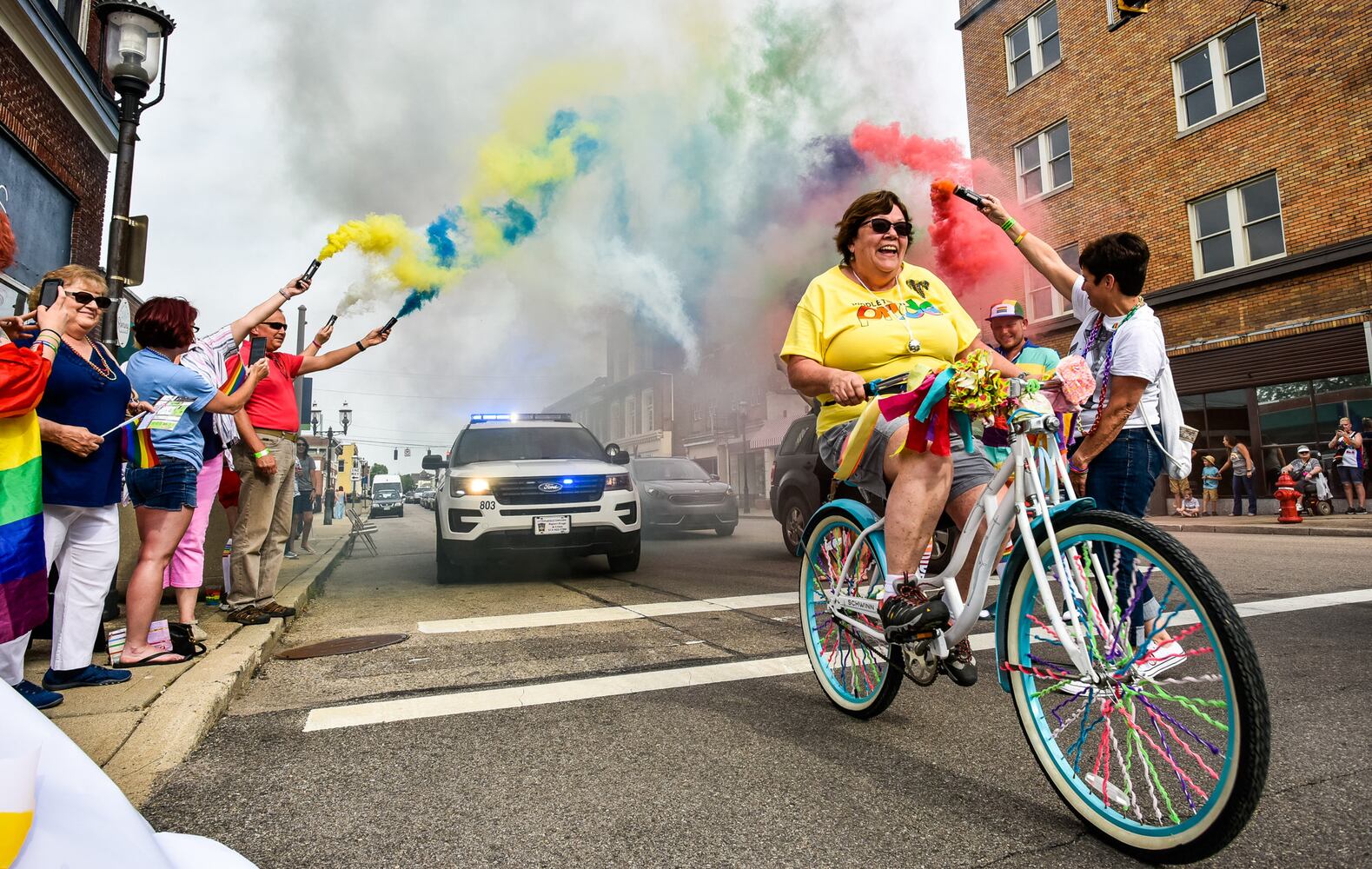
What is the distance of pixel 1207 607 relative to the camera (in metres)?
1.71

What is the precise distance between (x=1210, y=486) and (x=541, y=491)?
14.4 meters

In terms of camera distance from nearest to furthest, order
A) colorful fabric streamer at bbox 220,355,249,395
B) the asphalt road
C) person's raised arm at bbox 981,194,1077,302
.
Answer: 1. the asphalt road
2. person's raised arm at bbox 981,194,1077,302
3. colorful fabric streamer at bbox 220,355,249,395

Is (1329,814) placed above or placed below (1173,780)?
below

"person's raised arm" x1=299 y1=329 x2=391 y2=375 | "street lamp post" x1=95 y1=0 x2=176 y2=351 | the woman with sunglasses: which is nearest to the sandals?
the woman with sunglasses

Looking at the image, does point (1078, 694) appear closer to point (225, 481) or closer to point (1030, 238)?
point (1030, 238)

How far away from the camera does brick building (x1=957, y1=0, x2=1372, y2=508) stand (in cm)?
1431

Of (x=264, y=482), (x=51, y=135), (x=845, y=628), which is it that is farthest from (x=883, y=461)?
(x=51, y=135)

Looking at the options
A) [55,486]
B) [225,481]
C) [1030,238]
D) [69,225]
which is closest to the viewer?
[55,486]

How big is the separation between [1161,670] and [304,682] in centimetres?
359

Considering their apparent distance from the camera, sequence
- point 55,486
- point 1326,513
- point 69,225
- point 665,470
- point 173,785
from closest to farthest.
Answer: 1. point 173,785
2. point 55,486
3. point 69,225
4. point 1326,513
5. point 665,470

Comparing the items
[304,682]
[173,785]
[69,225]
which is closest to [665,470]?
[69,225]

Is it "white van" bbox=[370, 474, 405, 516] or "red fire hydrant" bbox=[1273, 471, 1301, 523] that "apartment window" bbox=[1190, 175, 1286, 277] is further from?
"white van" bbox=[370, 474, 405, 516]

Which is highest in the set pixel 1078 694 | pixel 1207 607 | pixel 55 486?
pixel 55 486

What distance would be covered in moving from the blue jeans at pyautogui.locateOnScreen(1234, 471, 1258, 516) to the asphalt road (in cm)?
1243
